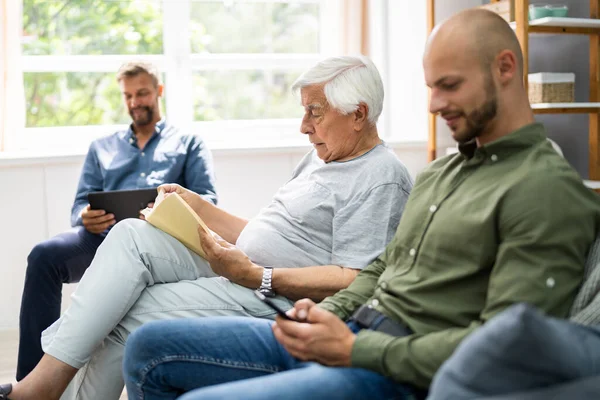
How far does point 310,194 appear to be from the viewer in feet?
6.54

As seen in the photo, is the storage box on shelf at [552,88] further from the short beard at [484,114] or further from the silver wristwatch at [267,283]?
the short beard at [484,114]

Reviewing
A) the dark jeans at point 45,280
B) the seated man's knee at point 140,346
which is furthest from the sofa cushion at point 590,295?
the dark jeans at point 45,280

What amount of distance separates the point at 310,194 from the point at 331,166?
97mm

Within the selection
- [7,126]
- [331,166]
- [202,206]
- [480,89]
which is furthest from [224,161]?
[480,89]

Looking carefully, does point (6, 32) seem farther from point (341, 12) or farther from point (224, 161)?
point (341, 12)

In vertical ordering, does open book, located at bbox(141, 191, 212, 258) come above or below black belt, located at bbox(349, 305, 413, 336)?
above

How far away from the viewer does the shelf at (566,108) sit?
313 cm

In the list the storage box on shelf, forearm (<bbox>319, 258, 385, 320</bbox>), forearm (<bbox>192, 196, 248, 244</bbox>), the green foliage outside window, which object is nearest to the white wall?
the green foliage outside window

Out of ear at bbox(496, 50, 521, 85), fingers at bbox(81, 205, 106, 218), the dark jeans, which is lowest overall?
the dark jeans

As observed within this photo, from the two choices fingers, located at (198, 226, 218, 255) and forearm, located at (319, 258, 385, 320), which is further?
fingers, located at (198, 226, 218, 255)

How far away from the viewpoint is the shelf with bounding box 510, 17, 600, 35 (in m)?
3.09

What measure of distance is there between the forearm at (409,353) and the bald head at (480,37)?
1.61 ft

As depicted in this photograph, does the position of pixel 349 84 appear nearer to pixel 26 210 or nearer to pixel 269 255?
pixel 269 255

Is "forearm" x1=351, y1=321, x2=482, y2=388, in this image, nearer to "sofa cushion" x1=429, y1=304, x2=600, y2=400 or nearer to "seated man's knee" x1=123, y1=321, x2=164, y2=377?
"sofa cushion" x1=429, y1=304, x2=600, y2=400
